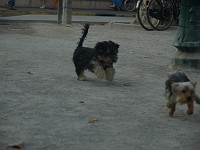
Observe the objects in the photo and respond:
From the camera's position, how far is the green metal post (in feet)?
29.6

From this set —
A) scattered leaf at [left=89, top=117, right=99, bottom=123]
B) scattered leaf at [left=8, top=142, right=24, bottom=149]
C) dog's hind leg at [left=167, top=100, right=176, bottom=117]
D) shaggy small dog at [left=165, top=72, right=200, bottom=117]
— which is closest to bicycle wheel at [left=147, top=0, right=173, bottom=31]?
shaggy small dog at [left=165, top=72, right=200, bottom=117]

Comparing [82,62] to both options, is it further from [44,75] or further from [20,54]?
[20,54]

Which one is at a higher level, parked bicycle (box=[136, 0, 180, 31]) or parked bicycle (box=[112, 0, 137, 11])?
Answer: parked bicycle (box=[136, 0, 180, 31])

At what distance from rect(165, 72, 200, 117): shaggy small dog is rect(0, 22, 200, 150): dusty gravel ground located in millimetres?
163

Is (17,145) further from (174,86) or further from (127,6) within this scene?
(127,6)

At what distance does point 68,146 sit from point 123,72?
4.15 metres

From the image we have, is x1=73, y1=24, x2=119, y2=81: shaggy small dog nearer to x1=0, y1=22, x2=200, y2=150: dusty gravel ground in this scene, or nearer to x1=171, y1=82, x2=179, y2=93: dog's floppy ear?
x1=0, y1=22, x2=200, y2=150: dusty gravel ground

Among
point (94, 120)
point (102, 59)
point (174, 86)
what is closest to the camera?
point (94, 120)

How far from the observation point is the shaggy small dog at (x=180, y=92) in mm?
5605

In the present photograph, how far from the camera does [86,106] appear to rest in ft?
20.5

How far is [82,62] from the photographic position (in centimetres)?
786

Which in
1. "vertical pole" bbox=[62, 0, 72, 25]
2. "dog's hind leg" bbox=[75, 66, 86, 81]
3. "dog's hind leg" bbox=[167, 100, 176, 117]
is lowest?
"vertical pole" bbox=[62, 0, 72, 25]

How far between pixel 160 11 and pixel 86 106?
956 centimetres

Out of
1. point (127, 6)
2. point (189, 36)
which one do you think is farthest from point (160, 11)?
point (127, 6)
